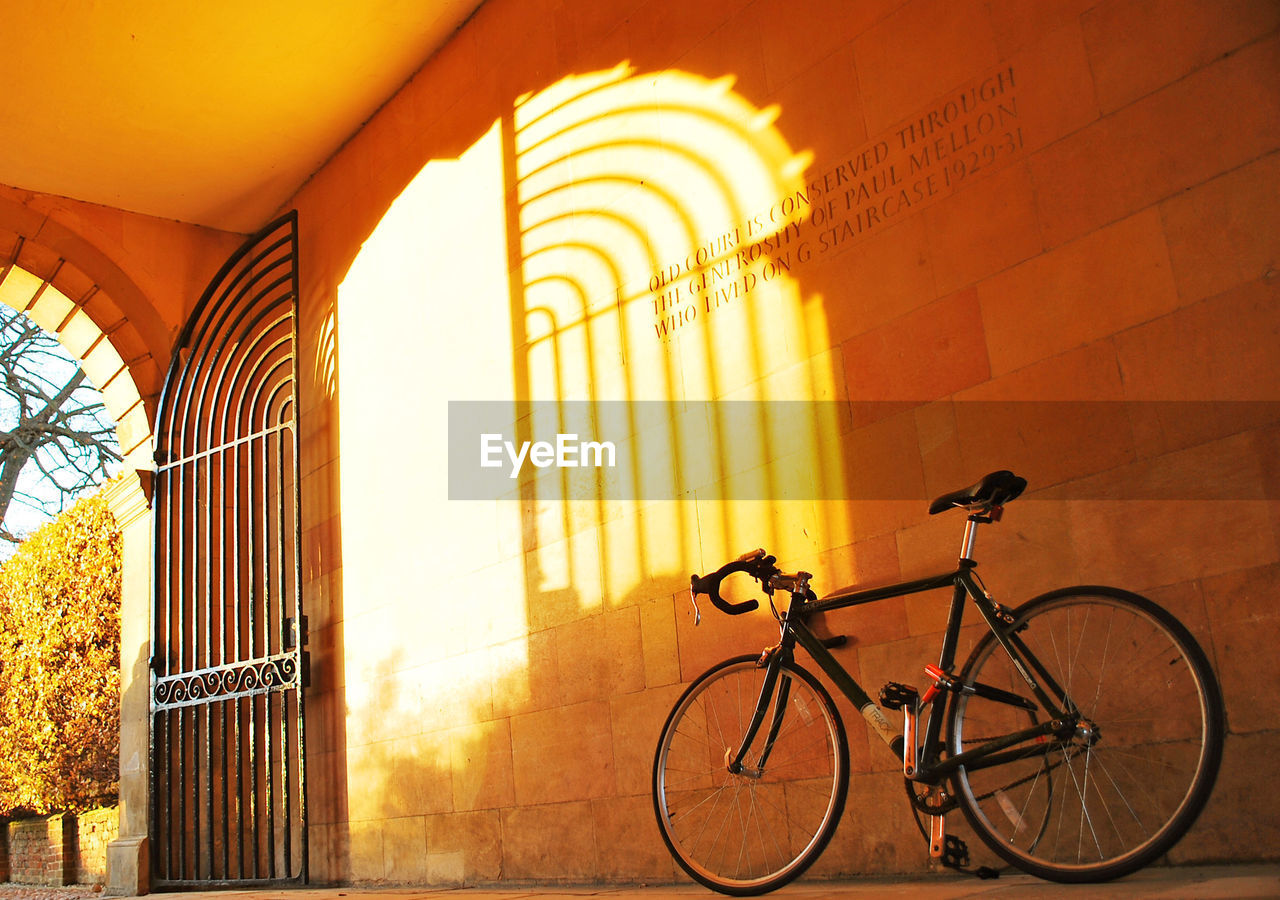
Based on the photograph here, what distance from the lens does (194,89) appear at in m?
5.78

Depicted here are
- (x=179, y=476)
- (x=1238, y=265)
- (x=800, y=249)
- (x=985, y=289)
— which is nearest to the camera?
(x=1238, y=265)

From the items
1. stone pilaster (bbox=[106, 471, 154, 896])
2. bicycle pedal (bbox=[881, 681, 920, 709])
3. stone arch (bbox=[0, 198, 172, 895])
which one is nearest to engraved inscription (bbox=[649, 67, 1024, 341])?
bicycle pedal (bbox=[881, 681, 920, 709])

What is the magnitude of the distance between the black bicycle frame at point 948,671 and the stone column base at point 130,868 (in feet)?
14.7

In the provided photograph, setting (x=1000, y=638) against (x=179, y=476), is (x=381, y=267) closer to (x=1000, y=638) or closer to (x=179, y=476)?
(x=179, y=476)

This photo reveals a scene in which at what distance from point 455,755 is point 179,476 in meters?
2.80

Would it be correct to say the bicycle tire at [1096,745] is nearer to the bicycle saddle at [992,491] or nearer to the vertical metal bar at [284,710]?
the bicycle saddle at [992,491]

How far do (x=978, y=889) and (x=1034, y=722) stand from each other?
40 centimetres

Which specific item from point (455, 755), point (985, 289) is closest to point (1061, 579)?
point (985, 289)

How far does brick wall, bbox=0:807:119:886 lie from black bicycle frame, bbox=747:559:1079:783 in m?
7.97

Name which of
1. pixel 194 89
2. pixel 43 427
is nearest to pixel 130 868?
pixel 194 89

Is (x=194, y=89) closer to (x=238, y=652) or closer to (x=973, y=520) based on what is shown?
(x=238, y=652)

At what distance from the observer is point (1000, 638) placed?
2.53 metres

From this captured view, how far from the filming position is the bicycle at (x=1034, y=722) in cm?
240

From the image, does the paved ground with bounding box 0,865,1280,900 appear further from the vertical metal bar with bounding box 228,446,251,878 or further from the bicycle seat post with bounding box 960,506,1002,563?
the vertical metal bar with bounding box 228,446,251,878
